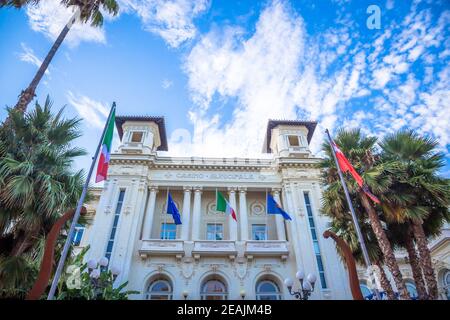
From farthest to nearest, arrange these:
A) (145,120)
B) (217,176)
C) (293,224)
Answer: (145,120)
(217,176)
(293,224)

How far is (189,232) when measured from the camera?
71.3 feet

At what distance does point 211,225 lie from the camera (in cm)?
2342

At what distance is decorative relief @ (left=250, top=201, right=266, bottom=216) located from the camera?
80.1 ft

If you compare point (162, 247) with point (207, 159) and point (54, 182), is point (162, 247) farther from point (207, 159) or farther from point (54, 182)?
point (54, 182)

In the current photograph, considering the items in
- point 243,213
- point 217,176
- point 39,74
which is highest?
point 217,176

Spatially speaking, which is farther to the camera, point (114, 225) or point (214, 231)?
point (214, 231)

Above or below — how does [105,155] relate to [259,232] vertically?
below

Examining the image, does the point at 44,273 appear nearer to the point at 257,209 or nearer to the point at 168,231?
the point at 168,231

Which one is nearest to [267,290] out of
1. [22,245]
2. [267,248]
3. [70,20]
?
[267,248]

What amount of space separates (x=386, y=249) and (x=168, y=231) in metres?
15.8

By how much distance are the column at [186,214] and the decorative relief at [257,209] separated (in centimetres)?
555

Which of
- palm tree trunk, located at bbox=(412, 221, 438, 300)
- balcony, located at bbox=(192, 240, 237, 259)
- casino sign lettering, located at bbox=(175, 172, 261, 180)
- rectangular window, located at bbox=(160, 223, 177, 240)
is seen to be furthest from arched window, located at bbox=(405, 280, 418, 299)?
rectangular window, located at bbox=(160, 223, 177, 240)

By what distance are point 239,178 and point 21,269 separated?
17.4m

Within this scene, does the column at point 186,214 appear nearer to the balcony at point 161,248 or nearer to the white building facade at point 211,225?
the white building facade at point 211,225
